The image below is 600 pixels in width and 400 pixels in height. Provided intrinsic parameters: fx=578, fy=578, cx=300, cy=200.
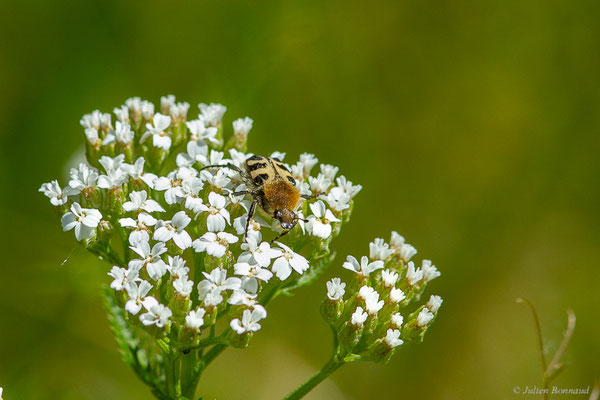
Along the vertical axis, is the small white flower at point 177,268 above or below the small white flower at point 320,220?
below

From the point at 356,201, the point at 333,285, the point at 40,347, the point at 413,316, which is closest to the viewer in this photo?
the point at 333,285

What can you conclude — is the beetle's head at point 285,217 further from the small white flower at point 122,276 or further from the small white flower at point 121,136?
the small white flower at point 121,136

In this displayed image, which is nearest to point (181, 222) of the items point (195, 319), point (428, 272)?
point (195, 319)

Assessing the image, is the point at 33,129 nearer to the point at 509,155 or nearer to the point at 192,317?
the point at 192,317

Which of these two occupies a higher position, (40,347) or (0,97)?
(0,97)

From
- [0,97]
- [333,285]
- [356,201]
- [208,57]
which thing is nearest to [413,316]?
[333,285]

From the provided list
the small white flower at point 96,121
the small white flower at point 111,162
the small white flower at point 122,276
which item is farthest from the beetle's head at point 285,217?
the small white flower at point 96,121
